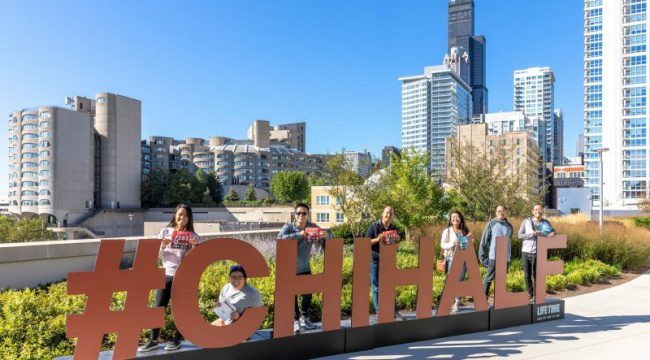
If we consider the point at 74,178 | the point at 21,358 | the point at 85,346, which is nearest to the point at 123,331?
the point at 85,346

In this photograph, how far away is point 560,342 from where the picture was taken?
681 centimetres

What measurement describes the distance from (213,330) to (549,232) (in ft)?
22.3

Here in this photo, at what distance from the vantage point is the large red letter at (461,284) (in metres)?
6.98

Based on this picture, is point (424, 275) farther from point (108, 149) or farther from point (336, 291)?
point (108, 149)

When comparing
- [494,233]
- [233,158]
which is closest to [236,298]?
[494,233]

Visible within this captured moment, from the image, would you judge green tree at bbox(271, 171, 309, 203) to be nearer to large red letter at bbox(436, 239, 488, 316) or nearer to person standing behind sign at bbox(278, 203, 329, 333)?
large red letter at bbox(436, 239, 488, 316)

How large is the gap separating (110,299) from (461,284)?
16.8ft

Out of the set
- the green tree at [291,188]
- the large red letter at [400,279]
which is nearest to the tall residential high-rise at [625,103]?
the green tree at [291,188]

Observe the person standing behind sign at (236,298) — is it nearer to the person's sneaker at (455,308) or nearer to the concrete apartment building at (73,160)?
the person's sneaker at (455,308)

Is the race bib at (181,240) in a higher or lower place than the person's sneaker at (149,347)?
higher

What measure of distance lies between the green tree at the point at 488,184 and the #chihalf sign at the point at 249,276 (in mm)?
10796

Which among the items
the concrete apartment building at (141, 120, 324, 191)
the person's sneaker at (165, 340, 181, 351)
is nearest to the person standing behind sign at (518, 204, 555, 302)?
the person's sneaker at (165, 340, 181, 351)

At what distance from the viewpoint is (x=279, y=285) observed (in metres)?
5.75

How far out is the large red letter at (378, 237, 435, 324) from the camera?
6.52 metres
